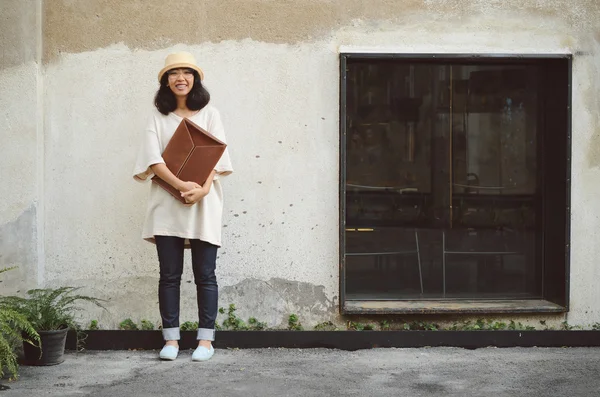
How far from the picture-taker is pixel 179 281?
6.03 m

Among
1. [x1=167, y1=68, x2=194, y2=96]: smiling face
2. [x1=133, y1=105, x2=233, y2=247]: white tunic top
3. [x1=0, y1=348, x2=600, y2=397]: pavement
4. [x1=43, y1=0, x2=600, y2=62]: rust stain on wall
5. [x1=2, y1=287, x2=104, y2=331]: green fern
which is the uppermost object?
[x1=43, y1=0, x2=600, y2=62]: rust stain on wall

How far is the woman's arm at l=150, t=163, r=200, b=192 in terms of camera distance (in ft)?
18.7

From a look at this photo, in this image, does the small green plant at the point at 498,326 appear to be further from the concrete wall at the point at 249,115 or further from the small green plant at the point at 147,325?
the small green plant at the point at 147,325

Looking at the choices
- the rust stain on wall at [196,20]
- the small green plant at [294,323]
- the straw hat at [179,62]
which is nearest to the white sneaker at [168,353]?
the small green plant at [294,323]

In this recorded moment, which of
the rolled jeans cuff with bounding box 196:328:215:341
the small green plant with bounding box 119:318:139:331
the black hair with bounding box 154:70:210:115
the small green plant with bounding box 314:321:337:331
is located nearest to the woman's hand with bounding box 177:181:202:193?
the black hair with bounding box 154:70:210:115

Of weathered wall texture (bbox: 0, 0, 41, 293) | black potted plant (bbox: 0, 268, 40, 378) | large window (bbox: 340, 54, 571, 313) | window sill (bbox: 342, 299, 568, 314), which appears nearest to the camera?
black potted plant (bbox: 0, 268, 40, 378)

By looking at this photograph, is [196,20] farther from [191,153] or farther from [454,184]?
[454,184]

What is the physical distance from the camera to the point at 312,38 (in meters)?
6.48

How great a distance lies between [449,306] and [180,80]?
2.85 m

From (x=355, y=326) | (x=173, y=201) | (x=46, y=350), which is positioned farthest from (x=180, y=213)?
(x=355, y=326)

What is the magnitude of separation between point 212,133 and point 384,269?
1972 mm

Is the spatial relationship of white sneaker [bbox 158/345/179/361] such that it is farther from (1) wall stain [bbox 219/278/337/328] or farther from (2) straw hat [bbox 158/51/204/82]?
(2) straw hat [bbox 158/51/204/82]

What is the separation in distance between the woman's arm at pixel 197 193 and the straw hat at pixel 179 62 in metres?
0.79

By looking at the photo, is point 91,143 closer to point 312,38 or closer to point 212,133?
point 212,133
